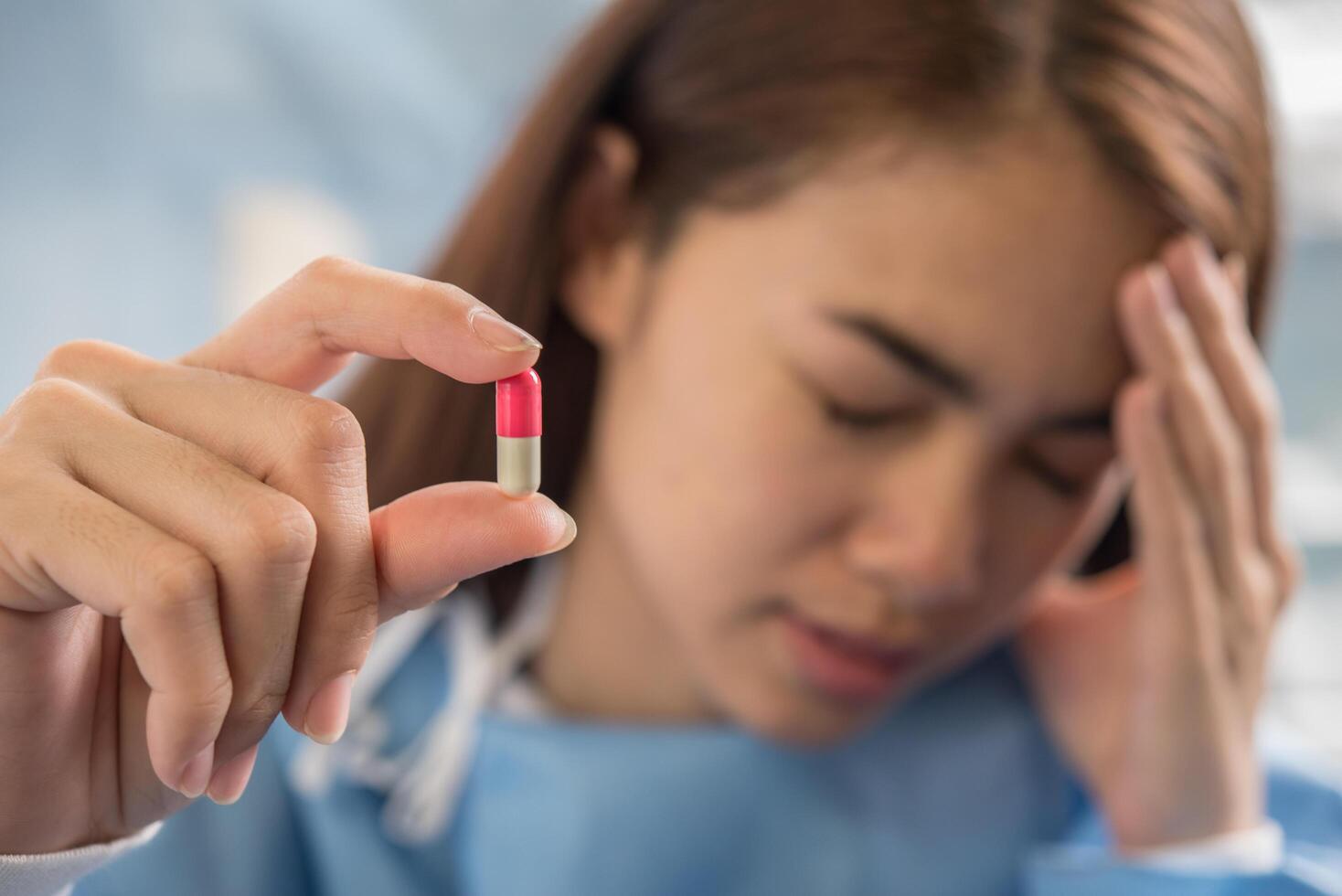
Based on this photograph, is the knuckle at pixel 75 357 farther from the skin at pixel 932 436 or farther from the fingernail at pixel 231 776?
the skin at pixel 932 436

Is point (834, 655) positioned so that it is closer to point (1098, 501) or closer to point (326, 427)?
point (1098, 501)

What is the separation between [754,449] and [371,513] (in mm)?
276

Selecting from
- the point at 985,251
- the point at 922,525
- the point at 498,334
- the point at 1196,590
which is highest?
the point at 498,334

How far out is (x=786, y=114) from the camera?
0.59 meters

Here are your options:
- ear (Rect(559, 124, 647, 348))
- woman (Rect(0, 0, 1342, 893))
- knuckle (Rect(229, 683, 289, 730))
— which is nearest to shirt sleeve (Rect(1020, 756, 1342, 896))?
woman (Rect(0, 0, 1342, 893))

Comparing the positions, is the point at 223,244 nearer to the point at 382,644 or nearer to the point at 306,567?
the point at 382,644

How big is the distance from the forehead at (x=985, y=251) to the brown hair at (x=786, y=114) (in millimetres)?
17

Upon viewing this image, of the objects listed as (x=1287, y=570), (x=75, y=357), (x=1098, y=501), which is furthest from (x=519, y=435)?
(x=1287, y=570)

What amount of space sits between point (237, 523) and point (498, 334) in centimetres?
7

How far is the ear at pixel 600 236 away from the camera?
61cm

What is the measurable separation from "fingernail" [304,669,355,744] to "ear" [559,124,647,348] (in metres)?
0.33

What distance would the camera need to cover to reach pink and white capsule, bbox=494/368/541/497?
0.29 m

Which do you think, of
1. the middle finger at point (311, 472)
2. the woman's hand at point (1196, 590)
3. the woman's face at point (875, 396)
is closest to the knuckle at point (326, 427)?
the middle finger at point (311, 472)

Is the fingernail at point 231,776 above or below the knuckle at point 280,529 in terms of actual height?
below
